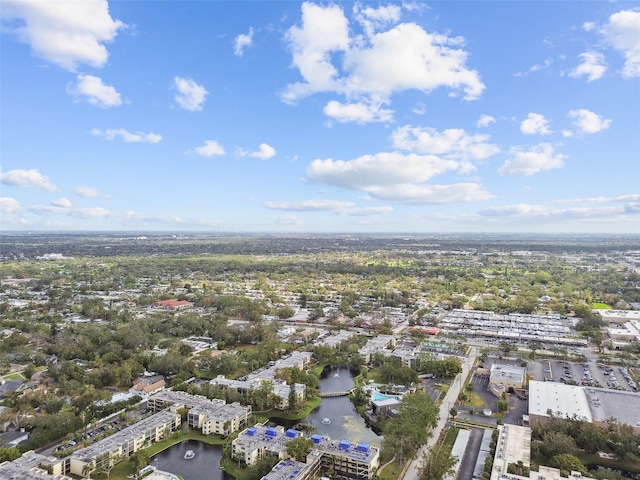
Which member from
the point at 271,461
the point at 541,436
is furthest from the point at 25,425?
the point at 541,436

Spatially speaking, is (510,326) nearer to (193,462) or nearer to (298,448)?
(298,448)

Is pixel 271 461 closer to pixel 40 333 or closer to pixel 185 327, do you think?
pixel 185 327

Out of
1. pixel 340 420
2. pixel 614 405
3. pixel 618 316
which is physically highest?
pixel 618 316

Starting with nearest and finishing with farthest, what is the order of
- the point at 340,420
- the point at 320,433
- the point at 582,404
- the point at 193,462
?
the point at 193,462, the point at 320,433, the point at 582,404, the point at 340,420

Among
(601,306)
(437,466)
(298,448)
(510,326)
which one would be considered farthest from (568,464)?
(601,306)

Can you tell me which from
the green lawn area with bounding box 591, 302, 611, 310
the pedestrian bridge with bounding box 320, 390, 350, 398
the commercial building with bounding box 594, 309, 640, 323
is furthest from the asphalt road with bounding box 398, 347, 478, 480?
the green lawn area with bounding box 591, 302, 611, 310

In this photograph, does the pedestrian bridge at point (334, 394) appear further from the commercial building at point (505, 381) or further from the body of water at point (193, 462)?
the commercial building at point (505, 381)

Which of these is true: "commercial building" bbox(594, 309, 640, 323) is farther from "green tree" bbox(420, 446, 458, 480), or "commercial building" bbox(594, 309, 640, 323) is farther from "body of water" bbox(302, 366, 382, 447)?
"green tree" bbox(420, 446, 458, 480)
